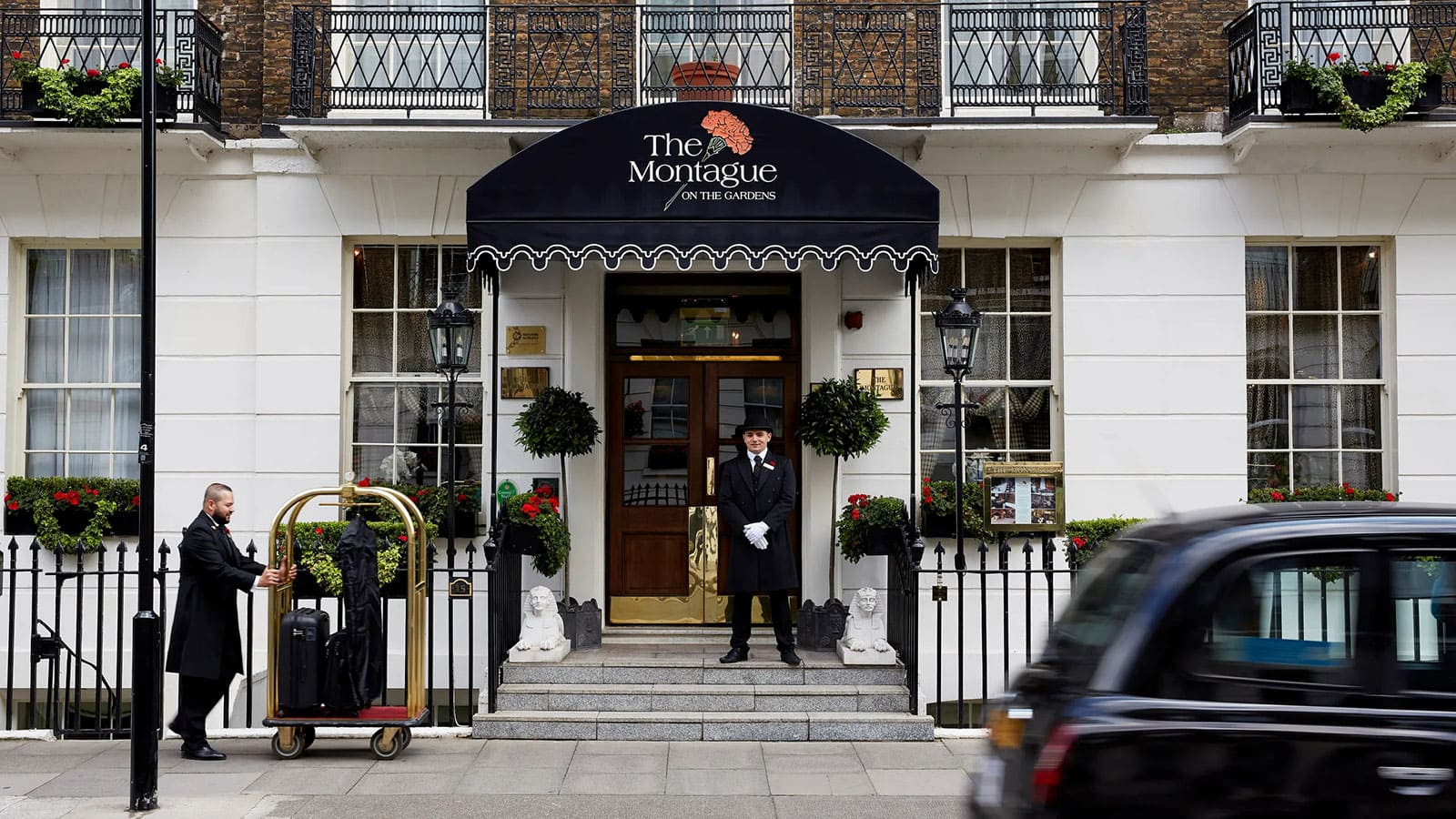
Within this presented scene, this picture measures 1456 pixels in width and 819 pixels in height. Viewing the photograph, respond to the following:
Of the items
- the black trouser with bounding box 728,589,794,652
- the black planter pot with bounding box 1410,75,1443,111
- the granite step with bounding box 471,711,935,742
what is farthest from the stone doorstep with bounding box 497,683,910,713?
the black planter pot with bounding box 1410,75,1443,111

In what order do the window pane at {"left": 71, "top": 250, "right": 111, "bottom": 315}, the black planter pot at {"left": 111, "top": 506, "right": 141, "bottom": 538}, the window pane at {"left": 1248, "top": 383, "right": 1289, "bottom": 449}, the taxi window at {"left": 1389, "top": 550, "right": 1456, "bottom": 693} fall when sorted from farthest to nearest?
1. the window pane at {"left": 71, "top": 250, "right": 111, "bottom": 315}
2. the window pane at {"left": 1248, "top": 383, "right": 1289, "bottom": 449}
3. the black planter pot at {"left": 111, "top": 506, "right": 141, "bottom": 538}
4. the taxi window at {"left": 1389, "top": 550, "right": 1456, "bottom": 693}

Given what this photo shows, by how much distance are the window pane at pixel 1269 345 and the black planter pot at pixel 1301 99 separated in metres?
1.98

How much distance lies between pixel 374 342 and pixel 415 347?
40 cm

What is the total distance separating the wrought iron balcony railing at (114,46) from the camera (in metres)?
11.7

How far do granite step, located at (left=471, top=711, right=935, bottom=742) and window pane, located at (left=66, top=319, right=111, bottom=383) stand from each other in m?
5.73

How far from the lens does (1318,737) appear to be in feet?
14.0

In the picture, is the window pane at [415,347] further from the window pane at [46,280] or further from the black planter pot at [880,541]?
the black planter pot at [880,541]

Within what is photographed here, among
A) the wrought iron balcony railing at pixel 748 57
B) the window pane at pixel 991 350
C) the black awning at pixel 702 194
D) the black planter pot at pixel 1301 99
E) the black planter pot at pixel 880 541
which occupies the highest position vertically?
the wrought iron balcony railing at pixel 748 57

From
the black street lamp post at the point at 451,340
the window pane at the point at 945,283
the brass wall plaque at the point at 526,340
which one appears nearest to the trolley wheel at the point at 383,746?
the black street lamp post at the point at 451,340

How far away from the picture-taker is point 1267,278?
40.0 ft

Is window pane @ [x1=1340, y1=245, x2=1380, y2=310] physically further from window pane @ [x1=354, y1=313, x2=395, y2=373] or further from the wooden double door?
window pane @ [x1=354, y1=313, x2=395, y2=373]

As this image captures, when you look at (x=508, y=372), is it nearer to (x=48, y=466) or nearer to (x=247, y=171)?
(x=247, y=171)

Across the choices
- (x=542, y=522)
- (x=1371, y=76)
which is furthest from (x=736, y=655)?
(x=1371, y=76)

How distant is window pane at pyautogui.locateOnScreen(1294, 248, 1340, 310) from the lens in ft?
40.1
